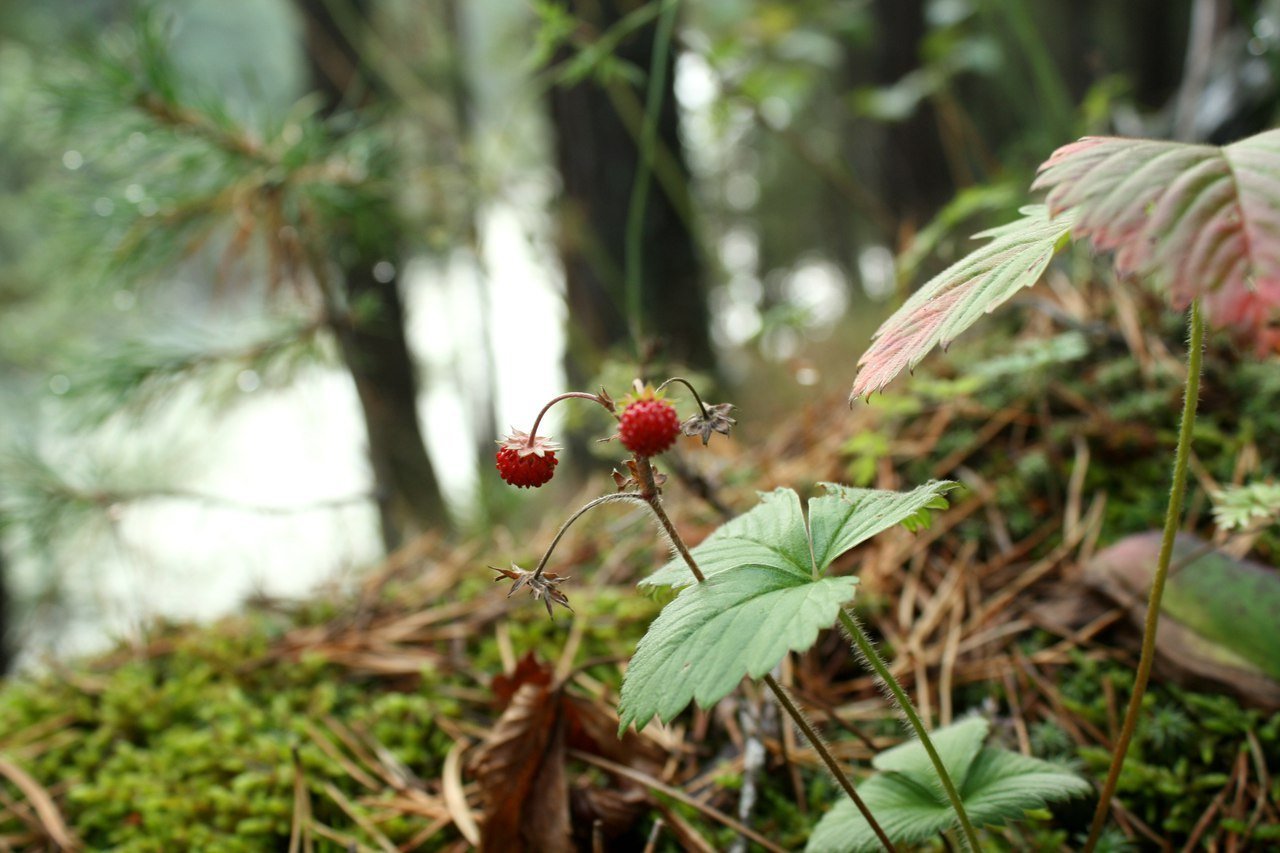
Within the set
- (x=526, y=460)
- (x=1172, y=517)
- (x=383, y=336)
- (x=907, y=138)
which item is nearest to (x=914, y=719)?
(x=1172, y=517)

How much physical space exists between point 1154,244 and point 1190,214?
43 mm

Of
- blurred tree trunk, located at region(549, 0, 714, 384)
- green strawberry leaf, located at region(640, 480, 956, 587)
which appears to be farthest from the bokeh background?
green strawberry leaf, located at region(640, 480, 956, 587)

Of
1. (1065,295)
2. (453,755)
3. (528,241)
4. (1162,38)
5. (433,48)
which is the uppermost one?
(433,48)

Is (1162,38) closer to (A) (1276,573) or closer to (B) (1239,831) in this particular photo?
(A) (1276,573)

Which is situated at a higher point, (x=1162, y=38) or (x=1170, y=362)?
(x=1162, y=38)

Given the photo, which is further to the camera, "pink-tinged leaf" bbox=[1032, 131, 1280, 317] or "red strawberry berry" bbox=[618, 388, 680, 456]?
"red strawberry berry" bbox=[618, 388, 680, 456]

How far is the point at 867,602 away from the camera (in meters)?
1.39

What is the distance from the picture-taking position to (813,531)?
805mm

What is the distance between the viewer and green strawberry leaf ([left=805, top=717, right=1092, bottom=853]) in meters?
0.82

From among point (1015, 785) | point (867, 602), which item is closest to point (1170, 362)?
point (867, 602)

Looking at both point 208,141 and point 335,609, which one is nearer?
A: point 335,609

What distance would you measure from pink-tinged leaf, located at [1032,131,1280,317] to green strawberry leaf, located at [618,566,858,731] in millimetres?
314

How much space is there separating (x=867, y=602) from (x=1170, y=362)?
81cm

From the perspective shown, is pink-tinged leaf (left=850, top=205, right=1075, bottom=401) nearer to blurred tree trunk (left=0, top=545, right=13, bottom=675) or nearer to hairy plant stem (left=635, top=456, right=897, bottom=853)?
hairy plant stem (left=635, top=456, right=897, bottom=853)
